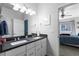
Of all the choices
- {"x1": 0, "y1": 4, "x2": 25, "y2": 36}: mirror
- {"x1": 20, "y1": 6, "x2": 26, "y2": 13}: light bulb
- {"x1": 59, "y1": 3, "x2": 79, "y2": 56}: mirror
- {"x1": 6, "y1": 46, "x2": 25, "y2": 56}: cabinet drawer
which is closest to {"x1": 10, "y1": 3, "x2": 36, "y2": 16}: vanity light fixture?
{"x1": 20, "y1": 6, "x2": 26, "y2": 13}: light bulb

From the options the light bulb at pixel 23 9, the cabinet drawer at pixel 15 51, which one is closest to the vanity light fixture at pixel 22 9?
the light bulb at pixel 23 9

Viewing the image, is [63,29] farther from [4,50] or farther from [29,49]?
[4,50]

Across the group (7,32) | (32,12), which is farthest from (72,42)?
(7,32)

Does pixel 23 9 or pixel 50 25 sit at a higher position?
pixel 23 9

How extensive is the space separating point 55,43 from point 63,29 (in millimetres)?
3269

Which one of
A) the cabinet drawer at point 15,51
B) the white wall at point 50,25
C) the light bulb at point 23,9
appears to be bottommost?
the cabinet drawer at point 15,51

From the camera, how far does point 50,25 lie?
10.7 ft

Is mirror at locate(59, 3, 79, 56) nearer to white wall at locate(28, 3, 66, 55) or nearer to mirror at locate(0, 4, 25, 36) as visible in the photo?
white wall at locate(28, 3, 66, 55)

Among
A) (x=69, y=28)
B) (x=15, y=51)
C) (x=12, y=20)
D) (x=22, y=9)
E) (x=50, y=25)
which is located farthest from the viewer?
(x=69, y=28)

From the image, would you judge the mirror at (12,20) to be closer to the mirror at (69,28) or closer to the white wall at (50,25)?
the white wall at (50,25)

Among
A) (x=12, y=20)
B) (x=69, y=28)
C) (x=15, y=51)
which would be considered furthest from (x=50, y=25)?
(x=69, y=28)

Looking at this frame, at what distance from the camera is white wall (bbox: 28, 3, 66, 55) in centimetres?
306

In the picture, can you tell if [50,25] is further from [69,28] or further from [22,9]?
[69,28]

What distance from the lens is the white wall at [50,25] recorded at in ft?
10.1
